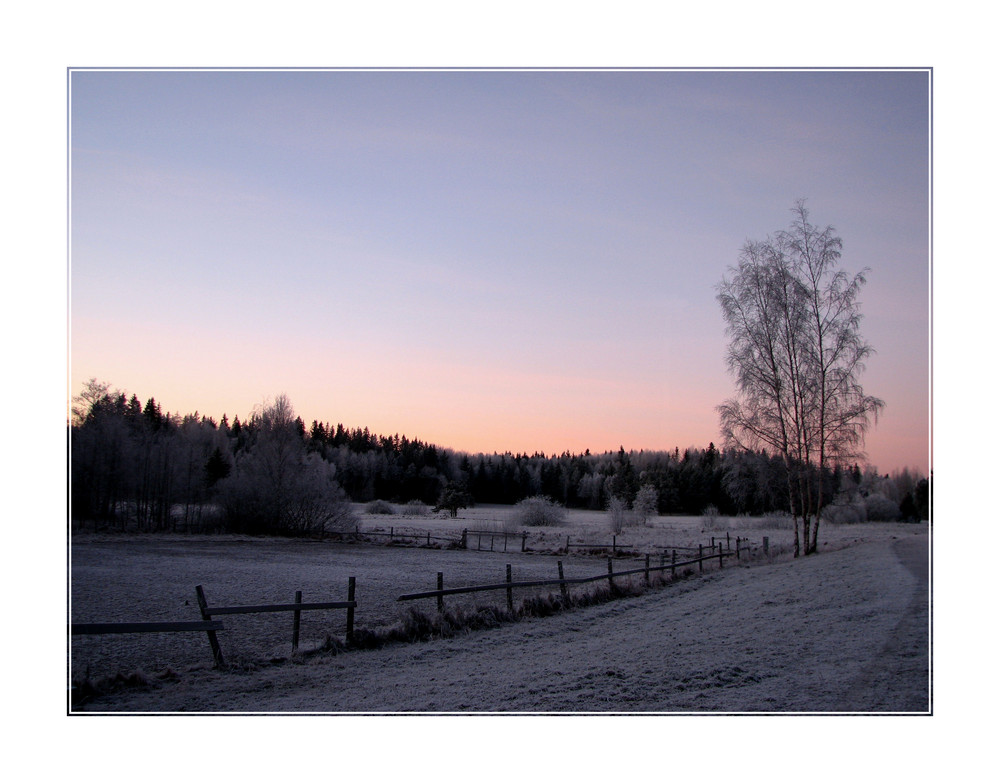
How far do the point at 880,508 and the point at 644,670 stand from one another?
13798 millimetres

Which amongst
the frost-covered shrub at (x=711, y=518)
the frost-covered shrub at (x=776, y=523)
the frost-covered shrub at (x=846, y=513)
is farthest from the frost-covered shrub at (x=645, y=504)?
the frost-covered shrub at (x=846, y=513)

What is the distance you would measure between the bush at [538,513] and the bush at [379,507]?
51.8ft

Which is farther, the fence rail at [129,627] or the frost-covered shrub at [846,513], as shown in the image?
the frost-covered shrub at [846,513]

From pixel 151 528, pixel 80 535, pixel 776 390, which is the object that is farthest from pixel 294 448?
pixel 776 390

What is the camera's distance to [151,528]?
3631cm

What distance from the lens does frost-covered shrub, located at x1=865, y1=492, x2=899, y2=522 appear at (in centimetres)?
1741

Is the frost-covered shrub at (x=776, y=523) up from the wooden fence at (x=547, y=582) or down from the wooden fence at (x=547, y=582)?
down

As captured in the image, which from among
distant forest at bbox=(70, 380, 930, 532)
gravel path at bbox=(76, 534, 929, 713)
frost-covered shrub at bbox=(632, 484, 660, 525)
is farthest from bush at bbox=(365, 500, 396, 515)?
gravel path at bbox=(76, 534, 929, 713)

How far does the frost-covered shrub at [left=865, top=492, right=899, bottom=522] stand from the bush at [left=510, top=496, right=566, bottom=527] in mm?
27955

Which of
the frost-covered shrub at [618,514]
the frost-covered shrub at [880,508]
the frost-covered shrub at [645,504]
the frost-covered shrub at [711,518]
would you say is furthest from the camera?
the frost-covered shrub at [618,514]

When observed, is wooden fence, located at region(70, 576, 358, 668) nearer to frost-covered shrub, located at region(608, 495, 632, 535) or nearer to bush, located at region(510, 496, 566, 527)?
frost-covered shrub, located at region(608, 495, 632, 535)

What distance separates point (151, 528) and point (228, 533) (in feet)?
23.7

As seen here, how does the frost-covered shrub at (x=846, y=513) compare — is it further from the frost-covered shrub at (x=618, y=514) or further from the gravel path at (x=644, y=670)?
the frost-covered shrub at (x=618, y=514)

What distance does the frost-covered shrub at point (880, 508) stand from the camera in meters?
17.4
